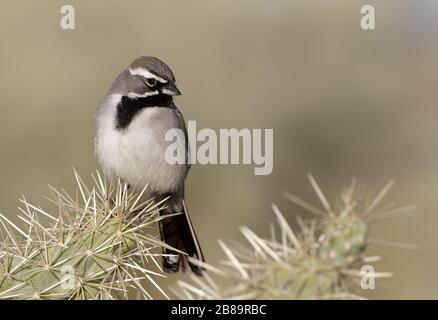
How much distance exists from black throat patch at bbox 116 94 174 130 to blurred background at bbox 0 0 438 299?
11.0 feet

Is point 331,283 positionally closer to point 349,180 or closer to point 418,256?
point 418,256

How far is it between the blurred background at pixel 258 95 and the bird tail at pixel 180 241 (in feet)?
9.63

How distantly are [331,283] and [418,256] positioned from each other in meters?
7.31

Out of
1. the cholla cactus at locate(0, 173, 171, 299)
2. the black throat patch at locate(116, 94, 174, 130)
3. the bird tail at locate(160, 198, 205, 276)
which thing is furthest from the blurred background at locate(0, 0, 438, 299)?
the cholla cactus at locate(0, 173, 171, 299)

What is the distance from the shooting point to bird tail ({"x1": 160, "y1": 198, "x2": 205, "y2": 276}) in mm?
5594

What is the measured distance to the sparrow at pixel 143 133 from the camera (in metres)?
5.55

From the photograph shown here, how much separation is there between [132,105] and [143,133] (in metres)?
0.26

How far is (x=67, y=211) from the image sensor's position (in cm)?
391

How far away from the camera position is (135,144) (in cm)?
553

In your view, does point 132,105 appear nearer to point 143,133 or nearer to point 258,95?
point 143,133

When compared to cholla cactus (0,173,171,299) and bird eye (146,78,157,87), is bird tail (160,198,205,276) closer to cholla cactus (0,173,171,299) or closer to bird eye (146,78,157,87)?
bird eye (146,78,157,87)
